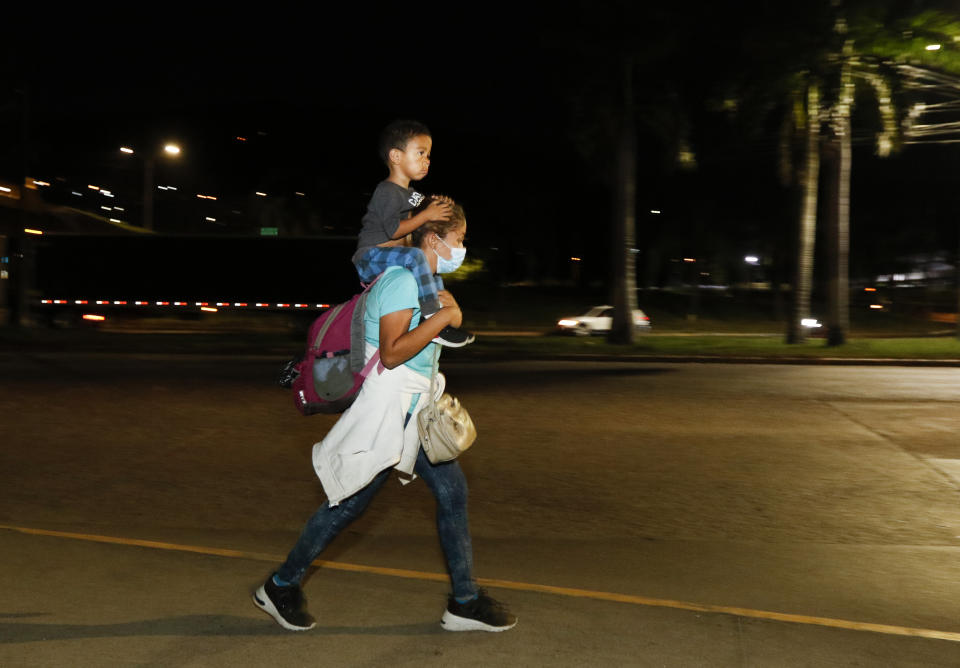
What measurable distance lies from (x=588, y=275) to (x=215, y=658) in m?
73.2

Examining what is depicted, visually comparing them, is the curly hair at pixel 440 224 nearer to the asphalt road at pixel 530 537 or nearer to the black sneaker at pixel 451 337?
the black sneaker at pixel 451 337

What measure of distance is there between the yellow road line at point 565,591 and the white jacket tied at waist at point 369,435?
4.06ft

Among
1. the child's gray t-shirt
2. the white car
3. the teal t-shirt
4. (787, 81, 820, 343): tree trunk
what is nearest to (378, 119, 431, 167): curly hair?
the child's gray t-shirt

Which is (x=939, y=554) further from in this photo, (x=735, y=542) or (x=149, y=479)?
(x=149, y=479)

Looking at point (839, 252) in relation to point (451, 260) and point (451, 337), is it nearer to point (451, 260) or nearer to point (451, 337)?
point (451, 260)

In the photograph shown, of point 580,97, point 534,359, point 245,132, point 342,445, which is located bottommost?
point 534,359

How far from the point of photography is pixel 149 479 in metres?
8.44

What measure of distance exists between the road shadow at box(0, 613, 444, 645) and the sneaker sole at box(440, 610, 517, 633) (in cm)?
7

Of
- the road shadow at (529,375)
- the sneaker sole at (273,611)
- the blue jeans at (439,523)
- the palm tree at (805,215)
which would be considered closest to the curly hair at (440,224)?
the blue jeans at (439,523)

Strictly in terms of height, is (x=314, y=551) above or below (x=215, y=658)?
above

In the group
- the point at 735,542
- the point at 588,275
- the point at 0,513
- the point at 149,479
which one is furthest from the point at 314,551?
the point at 588,275

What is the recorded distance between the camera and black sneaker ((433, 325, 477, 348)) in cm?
428

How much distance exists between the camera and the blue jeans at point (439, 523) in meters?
4.43

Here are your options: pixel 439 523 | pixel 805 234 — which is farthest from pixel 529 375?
pixel 439 523
